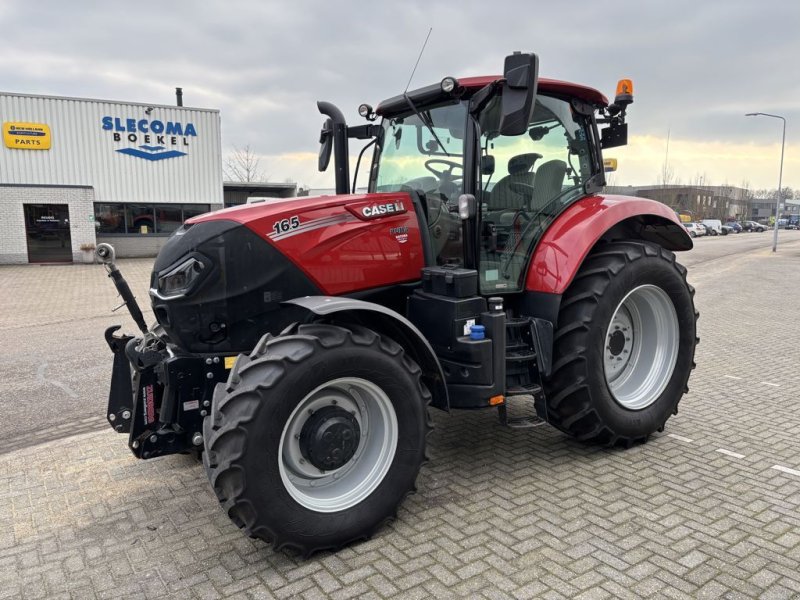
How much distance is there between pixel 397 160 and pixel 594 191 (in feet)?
5.11

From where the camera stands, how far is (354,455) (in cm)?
327

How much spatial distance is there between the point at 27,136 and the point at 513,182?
22012 mm

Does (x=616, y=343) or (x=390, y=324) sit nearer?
(x=390, y=324)

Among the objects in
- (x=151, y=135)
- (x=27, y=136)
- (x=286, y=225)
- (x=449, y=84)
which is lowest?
(x=286, y=225)

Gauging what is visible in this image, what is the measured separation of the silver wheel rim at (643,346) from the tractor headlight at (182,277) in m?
3.03

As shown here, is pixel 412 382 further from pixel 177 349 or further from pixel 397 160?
pixel 397 160

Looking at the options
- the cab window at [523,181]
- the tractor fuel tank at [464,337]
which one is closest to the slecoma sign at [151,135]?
the cab window at [523,181]

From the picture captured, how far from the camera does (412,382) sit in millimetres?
3250

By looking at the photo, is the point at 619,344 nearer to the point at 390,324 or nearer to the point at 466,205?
the point at 466,205

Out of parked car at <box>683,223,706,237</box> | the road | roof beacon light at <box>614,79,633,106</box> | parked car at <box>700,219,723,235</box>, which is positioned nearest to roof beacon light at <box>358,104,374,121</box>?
roof beacon light at <box>614,79,633,106</box>

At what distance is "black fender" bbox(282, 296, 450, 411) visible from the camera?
10.3 feet

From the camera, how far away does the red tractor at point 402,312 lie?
300cm

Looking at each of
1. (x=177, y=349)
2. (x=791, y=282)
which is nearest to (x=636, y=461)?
(x=177, y=349)

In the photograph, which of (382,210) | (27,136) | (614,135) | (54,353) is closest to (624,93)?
(614,135)
